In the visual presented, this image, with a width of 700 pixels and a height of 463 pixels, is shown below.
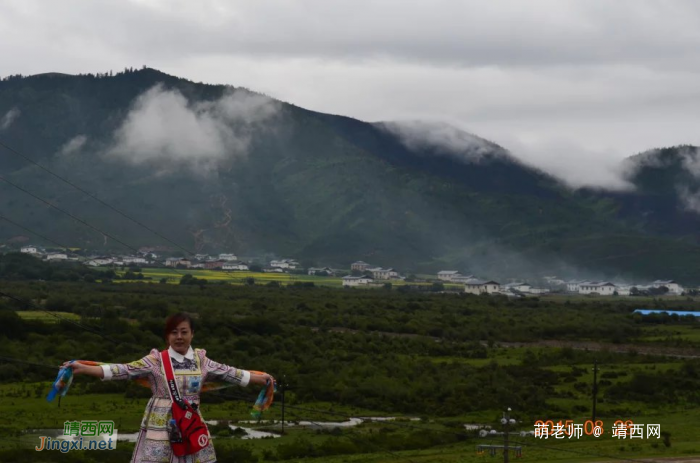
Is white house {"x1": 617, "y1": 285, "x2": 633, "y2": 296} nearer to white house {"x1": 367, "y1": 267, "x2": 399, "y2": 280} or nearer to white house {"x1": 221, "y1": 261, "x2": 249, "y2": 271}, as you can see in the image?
white house {"x1": 367, "y1": 267, "x2": 399, "y2": 280}

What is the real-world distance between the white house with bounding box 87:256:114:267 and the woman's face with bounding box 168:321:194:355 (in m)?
152

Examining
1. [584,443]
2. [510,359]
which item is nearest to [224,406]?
[584,443]

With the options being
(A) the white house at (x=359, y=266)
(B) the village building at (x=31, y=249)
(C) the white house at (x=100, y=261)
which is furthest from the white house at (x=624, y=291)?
(B) the village building at (x=31, y=249)

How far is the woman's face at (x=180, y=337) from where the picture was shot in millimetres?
6906

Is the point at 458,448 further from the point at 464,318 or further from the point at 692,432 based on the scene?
the point at 464,318

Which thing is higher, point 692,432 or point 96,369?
point 96,369

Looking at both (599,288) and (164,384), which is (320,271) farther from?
(164,384)

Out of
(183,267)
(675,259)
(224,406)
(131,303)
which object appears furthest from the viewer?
(675,259)

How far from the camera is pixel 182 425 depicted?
6859 millimetres

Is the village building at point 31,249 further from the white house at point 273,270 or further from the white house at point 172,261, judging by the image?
the white house at point 273,270

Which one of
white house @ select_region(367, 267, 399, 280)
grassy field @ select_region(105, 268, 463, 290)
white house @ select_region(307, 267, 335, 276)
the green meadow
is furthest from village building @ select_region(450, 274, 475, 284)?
the green meadow

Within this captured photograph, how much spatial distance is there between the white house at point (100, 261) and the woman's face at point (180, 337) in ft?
500

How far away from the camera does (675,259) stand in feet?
652

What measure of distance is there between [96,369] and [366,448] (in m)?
24.6
